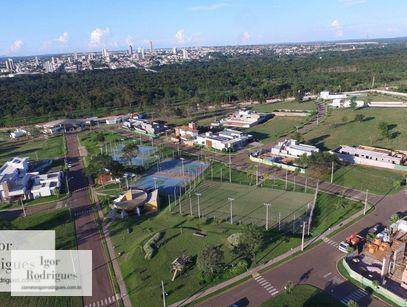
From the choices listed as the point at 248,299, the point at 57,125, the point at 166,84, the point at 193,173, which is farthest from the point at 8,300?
the point at 166,84

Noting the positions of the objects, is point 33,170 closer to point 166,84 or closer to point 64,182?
point 64,182

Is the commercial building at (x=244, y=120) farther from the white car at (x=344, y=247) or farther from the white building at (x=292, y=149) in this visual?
the white car at (x=344, y=247)

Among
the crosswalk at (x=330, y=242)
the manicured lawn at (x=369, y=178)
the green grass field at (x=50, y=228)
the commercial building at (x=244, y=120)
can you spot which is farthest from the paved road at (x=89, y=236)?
the commercial building at (x=244, y=120)

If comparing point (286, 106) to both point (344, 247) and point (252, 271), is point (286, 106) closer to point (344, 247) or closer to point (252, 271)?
point (344, 247)

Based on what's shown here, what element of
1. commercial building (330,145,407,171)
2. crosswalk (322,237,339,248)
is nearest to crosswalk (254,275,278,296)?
crosswalk (322,237,339,248)

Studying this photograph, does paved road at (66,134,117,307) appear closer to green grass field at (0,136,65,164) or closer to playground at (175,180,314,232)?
playground at (175,180,314,232)

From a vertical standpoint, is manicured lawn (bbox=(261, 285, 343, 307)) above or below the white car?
below

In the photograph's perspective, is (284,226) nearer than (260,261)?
No
